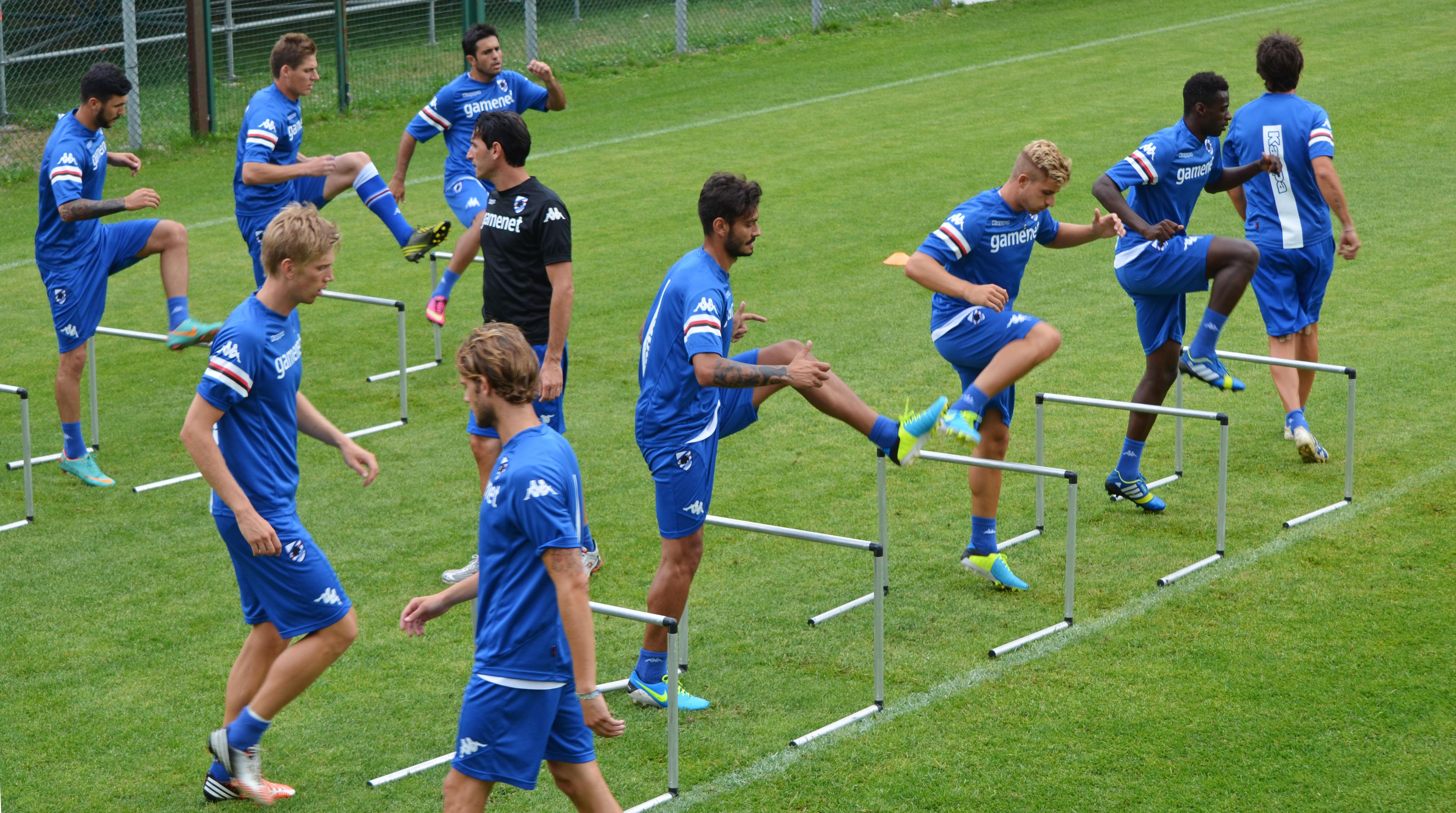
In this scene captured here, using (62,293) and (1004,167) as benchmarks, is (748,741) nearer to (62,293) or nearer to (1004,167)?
(62,293)

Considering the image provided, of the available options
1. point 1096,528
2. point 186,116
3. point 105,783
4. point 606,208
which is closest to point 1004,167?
point 606,208

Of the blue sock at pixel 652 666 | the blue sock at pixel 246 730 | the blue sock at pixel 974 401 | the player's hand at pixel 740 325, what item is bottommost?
the blue sock at pixel 652 666

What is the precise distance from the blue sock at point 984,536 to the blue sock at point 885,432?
49.4 inches

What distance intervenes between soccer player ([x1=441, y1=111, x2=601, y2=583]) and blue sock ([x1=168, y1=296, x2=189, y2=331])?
251 centimetres

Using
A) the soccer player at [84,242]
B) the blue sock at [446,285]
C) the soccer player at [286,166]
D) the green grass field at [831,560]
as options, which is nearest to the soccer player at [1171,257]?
the green grass field at [831,560]

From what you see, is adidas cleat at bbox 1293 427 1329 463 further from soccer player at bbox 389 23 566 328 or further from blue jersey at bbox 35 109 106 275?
blue jersey at bbox 35 109 106 275

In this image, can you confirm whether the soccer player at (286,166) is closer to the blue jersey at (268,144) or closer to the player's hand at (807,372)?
the blue jersey at (268,144)

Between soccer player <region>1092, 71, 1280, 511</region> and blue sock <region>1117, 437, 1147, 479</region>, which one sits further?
blue sock <region>1117, 437, 1147, 479</region>

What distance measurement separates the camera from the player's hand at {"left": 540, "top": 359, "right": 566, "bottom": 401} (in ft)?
24.1

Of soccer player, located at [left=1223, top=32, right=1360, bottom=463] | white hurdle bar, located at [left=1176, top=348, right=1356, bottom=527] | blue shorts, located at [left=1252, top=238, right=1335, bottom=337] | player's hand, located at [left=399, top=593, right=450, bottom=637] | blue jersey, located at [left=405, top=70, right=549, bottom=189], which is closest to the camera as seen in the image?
player's hand, located at [left=399, top=593, right=450, bottom=637]

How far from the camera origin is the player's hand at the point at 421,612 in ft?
15.3

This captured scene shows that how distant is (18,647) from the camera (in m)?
7.01

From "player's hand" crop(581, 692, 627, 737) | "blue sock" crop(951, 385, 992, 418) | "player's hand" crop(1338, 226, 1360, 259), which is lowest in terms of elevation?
"player's hand" crop(581, 692, 627, 737)

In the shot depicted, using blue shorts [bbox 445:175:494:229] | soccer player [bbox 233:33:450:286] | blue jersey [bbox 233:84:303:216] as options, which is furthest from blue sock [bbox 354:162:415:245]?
blue jersey [bbox 233:84:303:216]
